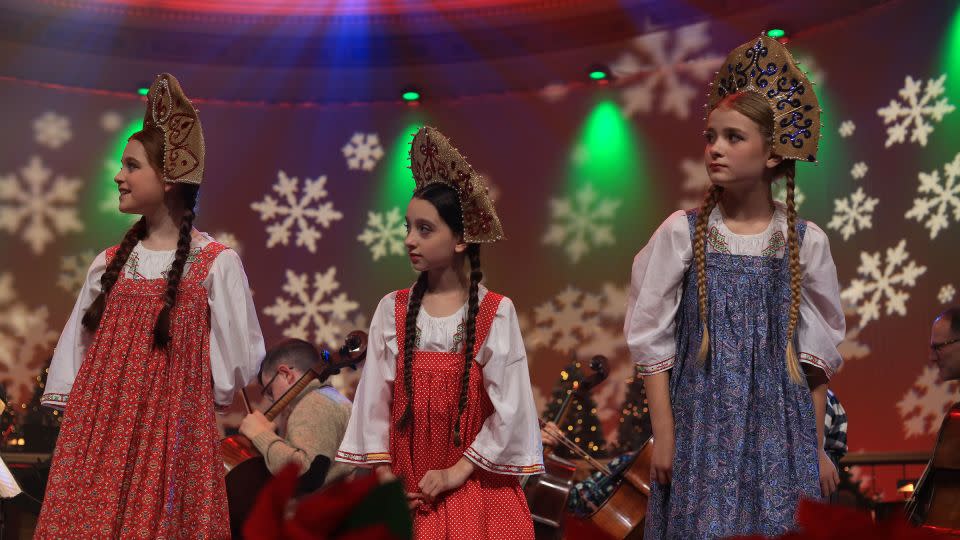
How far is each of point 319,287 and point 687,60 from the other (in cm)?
355

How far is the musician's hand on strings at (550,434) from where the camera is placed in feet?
18.2

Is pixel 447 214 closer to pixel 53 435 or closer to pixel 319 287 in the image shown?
pixel 53 435

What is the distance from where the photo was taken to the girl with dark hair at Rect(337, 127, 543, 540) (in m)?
2.99

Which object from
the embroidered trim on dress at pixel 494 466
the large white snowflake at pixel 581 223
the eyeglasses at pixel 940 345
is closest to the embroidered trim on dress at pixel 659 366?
the embroidered trim on dress at pixel 494 466

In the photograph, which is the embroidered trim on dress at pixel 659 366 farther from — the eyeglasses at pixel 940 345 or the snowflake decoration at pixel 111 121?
the snowflake decoration at pixel 111 121

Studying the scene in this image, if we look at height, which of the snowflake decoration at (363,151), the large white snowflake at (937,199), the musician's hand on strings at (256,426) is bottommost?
the musician's hand on strings at (256,426)

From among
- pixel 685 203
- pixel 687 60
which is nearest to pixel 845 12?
pixel 687 60

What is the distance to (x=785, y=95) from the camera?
2949 millimetres

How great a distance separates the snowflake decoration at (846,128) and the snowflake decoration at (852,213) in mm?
417

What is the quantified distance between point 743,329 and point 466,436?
0.82 m

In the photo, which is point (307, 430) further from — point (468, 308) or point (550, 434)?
point (468, 308)

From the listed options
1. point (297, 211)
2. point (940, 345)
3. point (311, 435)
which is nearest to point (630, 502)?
point (311, 435)

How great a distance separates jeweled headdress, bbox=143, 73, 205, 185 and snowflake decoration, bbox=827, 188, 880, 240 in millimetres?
5345

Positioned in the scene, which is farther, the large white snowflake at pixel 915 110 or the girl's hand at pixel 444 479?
the large white snowflake at pixel 915 110
